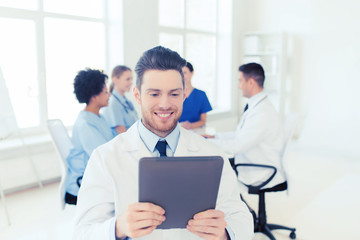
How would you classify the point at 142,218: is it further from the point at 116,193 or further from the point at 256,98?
the point at 256,98

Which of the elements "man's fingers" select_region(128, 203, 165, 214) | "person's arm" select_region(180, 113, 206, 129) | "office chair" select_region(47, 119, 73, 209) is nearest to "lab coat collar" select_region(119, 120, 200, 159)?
"man's fingers" select_region(128, 203, 165, 214)

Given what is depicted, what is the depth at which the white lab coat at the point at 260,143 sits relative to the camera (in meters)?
2.51

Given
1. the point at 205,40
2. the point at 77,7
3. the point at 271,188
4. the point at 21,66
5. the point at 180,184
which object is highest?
the point at 77,7

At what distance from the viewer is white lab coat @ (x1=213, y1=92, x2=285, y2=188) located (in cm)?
251

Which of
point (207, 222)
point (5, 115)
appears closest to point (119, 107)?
point (5, 115)

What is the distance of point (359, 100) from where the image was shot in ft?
18.5

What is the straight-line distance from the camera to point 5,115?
3393mm

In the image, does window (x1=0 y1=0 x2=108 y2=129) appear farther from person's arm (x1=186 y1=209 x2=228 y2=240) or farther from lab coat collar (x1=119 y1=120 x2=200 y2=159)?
person's arm (x1=186 y1=209 x2=228 y2=240)

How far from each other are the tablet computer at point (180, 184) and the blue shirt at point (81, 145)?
136cm

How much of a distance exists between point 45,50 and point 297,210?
345cm

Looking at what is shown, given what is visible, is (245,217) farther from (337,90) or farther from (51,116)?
(337,90)

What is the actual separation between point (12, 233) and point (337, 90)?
5291mm

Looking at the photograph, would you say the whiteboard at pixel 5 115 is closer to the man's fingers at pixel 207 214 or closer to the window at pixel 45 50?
the window at pixel 45 50

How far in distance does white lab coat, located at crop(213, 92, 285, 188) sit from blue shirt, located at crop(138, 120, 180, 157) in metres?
1.38
